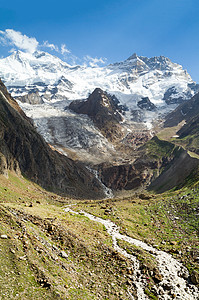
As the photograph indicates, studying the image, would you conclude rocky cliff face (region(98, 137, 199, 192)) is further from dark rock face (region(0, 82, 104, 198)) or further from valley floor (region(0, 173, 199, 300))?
valley floor (region(0, 173, 199, 300))

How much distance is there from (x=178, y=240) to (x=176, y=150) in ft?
430

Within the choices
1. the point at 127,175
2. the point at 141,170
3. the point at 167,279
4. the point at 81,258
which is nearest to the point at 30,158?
the point at 81,258

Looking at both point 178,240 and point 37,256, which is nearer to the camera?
point 37,256

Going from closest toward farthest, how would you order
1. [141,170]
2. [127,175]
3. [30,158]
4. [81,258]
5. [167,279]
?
[81,258] → [167,279] → [30,158] → [127,175] → [141,170]

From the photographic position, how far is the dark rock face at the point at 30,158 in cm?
8049

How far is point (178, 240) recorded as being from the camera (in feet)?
102

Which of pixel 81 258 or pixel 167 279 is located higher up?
pixel 81 258

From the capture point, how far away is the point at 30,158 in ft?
299

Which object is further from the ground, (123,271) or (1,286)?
(1,286)

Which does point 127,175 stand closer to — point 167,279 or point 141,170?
point 141,170

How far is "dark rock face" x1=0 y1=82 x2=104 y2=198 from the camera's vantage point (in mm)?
80488

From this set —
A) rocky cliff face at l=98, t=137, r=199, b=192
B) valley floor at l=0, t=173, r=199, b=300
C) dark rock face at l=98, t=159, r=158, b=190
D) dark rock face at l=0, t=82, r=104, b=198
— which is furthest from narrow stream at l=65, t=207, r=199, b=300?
dark rock face at l=98, t=159, r=158, b=190

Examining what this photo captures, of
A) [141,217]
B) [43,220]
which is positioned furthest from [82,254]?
[141,217]

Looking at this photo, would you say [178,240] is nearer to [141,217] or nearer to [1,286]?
Result: [141,217]
